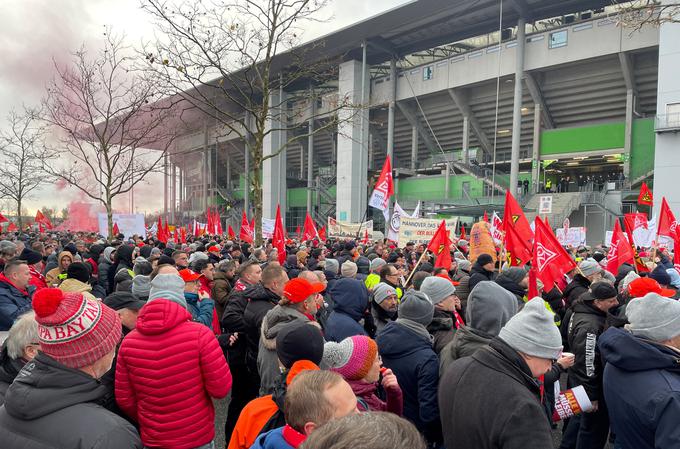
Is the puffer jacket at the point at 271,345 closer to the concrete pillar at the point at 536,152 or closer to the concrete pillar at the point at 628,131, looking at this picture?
the concrete pillar at the point at 628,131

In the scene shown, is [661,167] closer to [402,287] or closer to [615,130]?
[615,130]

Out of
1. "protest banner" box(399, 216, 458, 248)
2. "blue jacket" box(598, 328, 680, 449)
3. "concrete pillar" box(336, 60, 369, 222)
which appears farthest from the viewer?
"concrete pillar" box(336, 60, 369, 222)

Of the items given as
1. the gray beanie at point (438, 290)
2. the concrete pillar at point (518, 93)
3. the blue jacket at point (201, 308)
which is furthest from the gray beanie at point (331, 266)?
the concrete pillar at point (518, 93)

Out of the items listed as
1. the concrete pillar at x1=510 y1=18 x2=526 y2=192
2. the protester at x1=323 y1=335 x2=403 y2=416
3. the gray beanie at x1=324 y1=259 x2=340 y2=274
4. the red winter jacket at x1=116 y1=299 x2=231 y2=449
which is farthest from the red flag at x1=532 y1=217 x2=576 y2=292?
the concrete pillar at x1=510 y1=18 x2=526 y2=192

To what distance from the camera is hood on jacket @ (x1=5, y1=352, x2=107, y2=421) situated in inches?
59.5

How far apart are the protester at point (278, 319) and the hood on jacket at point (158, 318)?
2.11 feet

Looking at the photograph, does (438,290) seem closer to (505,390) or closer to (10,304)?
(505,390)

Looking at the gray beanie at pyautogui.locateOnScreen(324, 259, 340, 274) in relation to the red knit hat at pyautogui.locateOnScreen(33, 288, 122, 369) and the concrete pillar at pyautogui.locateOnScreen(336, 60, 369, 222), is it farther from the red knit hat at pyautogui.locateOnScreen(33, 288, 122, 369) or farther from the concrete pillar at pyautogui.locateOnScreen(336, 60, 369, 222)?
the concrete pillar at pyautogui.locateOnScreen(336, 60, 369, 222)

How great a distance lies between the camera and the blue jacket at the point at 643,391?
205 cm

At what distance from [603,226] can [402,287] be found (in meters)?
24.3

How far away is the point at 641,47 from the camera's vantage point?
2273cm

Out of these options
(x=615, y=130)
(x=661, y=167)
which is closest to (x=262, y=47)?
(x=661, y=167)

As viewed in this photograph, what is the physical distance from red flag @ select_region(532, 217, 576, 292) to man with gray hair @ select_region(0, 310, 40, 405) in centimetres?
510

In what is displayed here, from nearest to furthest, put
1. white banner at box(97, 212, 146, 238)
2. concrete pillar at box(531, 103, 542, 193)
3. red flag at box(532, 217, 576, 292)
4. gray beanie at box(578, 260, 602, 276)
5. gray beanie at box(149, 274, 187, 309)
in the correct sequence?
1. gray beanie at box(149, 274, 187, 309)
2. red flag at box(532, 217, 576, 292)
3. gray beanie at box(578, 260, 602, 276)
4. white banner at box(97, 212, 146, 238)
5. concrete pillar at box(531, 103, 542, 193)
